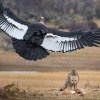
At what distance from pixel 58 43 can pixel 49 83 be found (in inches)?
152

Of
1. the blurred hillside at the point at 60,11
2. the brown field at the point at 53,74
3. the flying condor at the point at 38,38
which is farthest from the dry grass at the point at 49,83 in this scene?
the blurred hillside at the point at 60,11

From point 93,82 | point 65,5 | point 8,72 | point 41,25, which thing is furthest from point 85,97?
point 65,5

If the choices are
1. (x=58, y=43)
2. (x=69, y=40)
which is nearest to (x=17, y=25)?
(x=58, y=43)

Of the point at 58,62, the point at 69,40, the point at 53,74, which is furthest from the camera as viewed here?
the point at 58,62

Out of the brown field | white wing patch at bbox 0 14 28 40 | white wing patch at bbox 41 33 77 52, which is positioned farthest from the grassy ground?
white wing patch at bbox 41 33 77 52

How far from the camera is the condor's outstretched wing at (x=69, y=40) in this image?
12.7 m

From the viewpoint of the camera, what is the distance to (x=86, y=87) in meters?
15.1

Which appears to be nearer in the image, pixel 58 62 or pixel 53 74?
pixel 53 74

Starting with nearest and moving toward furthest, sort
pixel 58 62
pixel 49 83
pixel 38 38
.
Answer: pixel 38 38, pixel 49 83, pixel 58 62

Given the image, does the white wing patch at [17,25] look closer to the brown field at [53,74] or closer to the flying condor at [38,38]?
Result: the flying condor at [38,38]

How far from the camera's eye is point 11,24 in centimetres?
1292

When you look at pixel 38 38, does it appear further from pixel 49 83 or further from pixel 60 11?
pixel 60 11

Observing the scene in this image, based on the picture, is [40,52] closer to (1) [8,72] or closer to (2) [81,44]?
(2) [81,44]

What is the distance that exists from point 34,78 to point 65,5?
22.2 m
